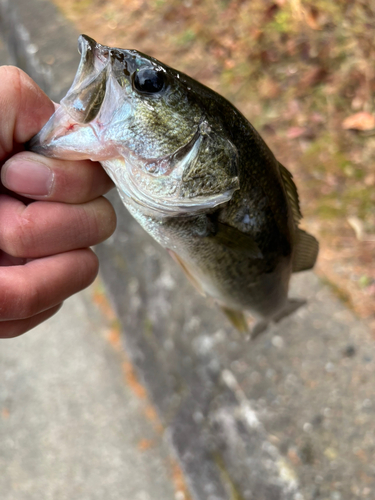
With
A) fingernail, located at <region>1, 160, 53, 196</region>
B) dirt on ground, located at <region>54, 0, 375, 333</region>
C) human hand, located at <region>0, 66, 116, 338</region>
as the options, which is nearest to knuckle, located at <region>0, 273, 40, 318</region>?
→ human hand, located at <region>0, 66, 116, 338</region>

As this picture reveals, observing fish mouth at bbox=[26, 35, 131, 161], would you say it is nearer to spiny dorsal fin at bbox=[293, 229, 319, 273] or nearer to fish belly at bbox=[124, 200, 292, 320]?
fish belly at bbox=[124, 200, 292, 320]

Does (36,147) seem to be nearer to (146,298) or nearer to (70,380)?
(146,298)

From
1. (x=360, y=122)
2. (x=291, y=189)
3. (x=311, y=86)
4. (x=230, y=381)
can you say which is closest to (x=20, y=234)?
(x=291, y=189)

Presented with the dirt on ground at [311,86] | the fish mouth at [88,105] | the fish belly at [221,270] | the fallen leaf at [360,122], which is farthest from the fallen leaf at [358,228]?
the fish mouth at [88,105]

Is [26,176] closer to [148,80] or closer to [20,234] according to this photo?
[20,234]

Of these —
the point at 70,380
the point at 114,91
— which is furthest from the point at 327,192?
the point at 70,380

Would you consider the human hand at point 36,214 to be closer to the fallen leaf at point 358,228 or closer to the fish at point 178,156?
the fish at point 178,156
